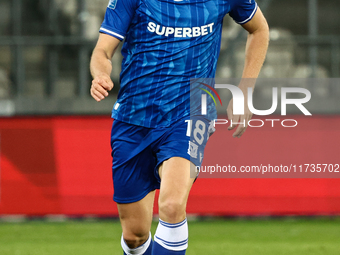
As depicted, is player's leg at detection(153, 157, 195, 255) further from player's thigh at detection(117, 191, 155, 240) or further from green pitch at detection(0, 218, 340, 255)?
green pitch at detection(0, 218, 340, 255)

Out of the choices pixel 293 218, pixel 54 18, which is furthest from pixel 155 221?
pixel 54 18

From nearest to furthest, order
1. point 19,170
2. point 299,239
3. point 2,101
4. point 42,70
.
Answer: point 299,239, point 19,170, point 2,101, point 42,70

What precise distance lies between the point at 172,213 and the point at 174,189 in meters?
0.12

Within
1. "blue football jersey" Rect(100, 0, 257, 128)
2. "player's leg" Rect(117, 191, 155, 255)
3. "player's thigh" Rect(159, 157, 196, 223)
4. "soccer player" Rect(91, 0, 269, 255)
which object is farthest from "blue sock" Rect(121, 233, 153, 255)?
"blue football jersey" Rect(100, 0, 257, 128)

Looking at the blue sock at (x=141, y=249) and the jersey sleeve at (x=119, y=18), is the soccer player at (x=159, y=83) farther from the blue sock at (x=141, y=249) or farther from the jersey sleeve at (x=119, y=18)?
the blue sock at (x=141, y=249)

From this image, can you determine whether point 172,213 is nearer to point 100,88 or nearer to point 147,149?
point 147,149

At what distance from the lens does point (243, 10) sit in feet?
10.4

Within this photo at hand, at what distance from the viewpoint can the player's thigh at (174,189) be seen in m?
2.65

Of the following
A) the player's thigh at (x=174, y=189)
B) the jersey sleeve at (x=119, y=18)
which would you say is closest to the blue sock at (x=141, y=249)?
the player's thigh at (x=174, y=189)

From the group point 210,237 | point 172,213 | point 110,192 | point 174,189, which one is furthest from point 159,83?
point 110,192

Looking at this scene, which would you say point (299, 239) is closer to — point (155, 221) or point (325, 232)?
point (325, 232)

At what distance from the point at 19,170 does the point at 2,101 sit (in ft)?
7.57

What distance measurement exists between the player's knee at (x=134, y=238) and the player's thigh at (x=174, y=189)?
0.59 meters

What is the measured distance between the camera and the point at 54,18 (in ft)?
29.9
